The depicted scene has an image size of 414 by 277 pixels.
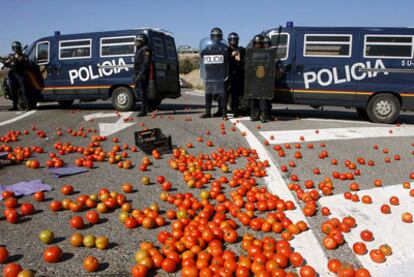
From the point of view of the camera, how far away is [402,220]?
346 centimetres

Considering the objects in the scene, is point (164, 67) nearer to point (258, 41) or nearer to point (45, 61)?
point (258, 41)

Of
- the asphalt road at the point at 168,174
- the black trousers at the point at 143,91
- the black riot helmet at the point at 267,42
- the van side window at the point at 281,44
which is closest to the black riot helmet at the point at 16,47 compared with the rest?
the asphalt road at the point at 168,174

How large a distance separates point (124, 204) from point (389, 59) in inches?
340

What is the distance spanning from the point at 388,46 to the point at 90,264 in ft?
31.5

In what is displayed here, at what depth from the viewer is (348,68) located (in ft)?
31.9

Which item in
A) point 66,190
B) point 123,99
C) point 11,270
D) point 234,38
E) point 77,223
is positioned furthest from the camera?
point 123,99

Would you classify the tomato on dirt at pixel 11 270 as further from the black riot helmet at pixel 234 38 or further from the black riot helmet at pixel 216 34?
the black riot helmet at pixel 234 38

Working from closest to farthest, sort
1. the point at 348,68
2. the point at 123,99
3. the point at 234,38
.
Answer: the point at 348,68 → the point at 234,38 → the point at 123,99

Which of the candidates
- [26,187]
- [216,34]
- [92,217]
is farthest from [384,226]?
[216,34]

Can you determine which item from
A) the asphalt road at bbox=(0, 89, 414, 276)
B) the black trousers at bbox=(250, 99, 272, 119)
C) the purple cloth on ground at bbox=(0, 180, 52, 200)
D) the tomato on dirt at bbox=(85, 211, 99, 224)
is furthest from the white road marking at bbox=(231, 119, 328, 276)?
the black trousers at bbox=(250, 99, 272, 119)

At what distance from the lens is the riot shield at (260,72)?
936 centimetres

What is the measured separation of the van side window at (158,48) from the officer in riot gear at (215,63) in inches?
96.3

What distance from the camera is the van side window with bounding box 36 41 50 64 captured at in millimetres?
12234

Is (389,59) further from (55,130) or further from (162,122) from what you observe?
(55,130)
